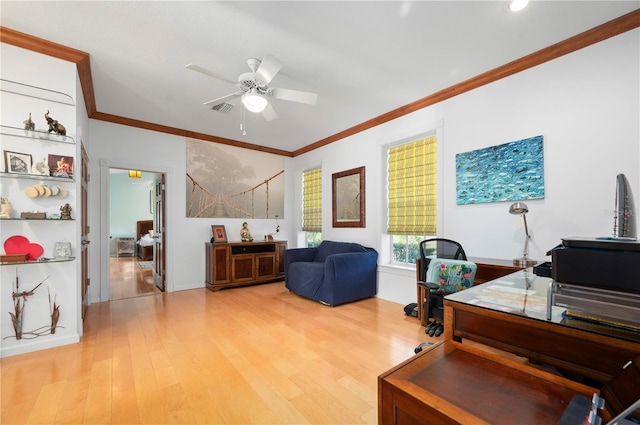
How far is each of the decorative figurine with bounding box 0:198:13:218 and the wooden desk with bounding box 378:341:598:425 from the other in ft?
10.8

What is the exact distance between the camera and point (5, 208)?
239cm

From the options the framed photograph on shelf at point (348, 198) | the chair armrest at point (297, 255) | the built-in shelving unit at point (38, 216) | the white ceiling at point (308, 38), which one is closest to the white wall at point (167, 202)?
the white ceiling at point (308, 38)

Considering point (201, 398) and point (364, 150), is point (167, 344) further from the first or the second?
point (364, 150)

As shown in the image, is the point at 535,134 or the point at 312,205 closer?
the point at 535,134

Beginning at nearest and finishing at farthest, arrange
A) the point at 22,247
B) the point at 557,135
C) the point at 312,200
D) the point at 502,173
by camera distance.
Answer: the point at 22,247 → the point at 557,135 → the point at 502,173 → the point at 312,200

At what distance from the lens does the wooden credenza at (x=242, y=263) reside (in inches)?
187

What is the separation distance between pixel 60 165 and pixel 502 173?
14.4 ft

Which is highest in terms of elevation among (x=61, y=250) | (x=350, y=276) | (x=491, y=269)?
(x=61, y=250)

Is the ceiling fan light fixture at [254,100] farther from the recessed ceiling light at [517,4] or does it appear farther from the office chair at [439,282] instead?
the office chair at [439,282]

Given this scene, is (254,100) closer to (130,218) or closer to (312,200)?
(312,200)

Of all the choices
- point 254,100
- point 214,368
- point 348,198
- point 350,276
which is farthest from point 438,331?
point 254,100

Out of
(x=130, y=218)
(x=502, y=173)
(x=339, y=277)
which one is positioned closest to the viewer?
(x=502, y=173)

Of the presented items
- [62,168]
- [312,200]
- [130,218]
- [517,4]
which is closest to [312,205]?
[312,200]

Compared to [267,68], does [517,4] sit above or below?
above
